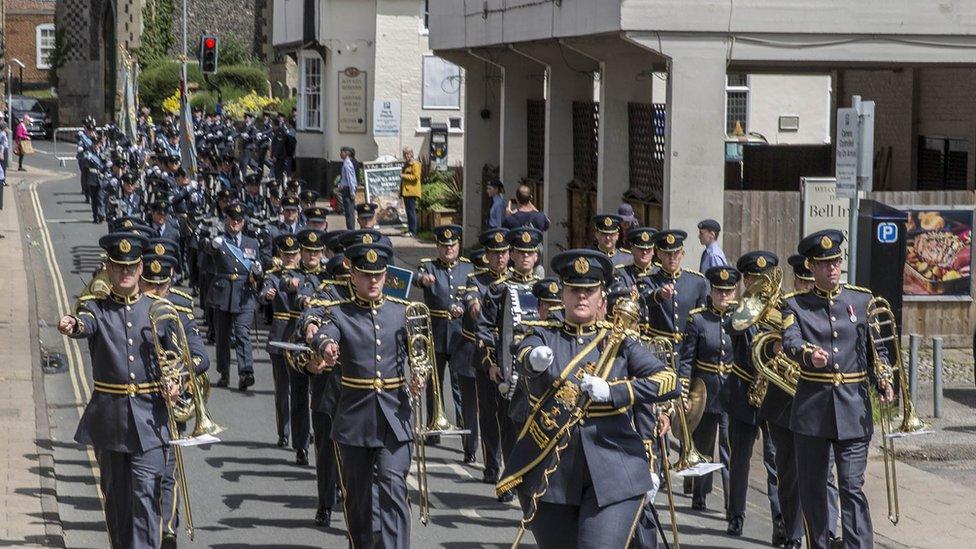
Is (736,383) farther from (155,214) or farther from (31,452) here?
(155,214)

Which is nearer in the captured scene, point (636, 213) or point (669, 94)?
point (669, 94)

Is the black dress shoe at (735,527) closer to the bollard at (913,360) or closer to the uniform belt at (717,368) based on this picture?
the uniform belt at (717,368)

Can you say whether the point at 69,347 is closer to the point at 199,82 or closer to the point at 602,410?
the point at 602,410

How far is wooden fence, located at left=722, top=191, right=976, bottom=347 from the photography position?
2092cm

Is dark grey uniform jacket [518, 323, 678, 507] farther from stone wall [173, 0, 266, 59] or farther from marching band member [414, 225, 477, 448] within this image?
stone wall [173, 0, 266, 59]

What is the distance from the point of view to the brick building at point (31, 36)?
308 feet

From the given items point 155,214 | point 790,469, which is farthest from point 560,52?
point 790,469

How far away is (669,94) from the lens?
2070 cm

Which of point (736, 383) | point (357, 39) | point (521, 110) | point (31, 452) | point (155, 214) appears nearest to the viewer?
point (736, 383)

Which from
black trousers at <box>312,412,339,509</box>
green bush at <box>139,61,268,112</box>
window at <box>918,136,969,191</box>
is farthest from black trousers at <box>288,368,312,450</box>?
green bush at <box>139,61,268,112</box>

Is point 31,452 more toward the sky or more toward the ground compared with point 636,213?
more toward the ground

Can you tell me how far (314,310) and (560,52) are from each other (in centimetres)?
1629

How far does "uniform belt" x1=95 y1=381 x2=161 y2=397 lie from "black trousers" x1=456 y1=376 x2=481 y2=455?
14.0ft

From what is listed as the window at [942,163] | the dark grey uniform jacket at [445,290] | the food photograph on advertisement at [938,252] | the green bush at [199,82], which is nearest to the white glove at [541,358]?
the dark grey uniform jacket at [445,290]
